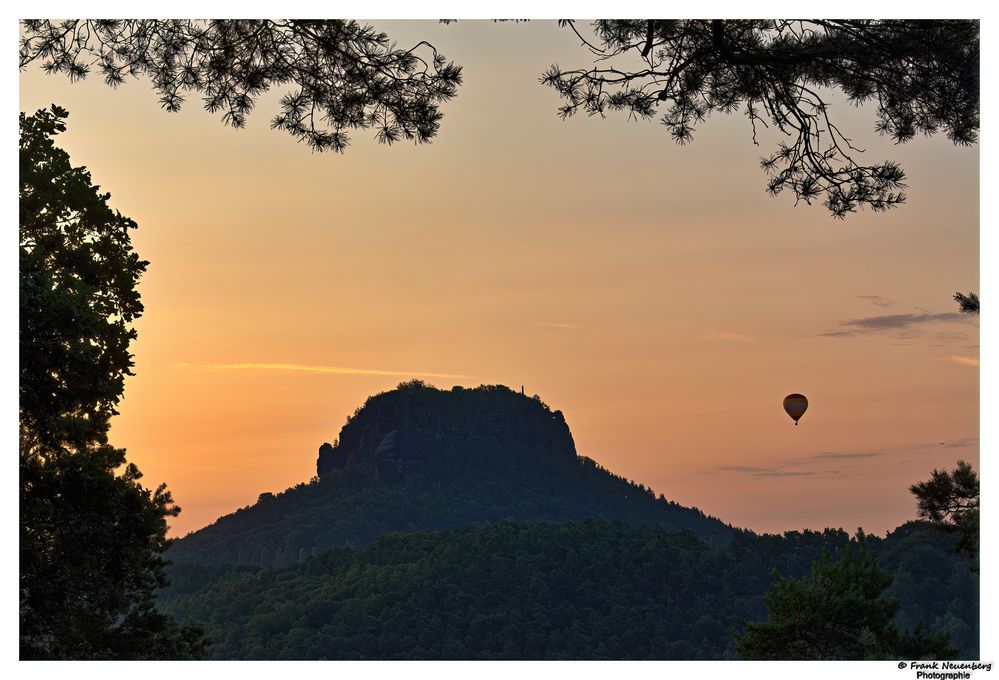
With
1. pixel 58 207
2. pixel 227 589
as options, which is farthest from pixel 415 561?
pixel 58 207

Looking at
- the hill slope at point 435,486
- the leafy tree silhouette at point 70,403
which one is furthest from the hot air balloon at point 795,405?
the hill slope at point 435,486

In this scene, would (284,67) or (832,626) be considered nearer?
(284,67)

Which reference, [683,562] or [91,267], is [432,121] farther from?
[683,562]

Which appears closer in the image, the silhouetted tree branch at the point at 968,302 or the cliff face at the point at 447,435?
the silhouetted tree branch at the point at 968,302

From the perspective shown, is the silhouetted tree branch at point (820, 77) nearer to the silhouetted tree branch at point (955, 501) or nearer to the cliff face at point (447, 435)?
the silhouetted tree branch at point (955, 501)

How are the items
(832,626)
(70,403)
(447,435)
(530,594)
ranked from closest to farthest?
(70,403) < (832,626) < (530,594) < (447,435)

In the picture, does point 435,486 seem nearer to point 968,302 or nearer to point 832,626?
point 832,626

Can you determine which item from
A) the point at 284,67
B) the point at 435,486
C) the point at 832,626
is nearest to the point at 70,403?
the point at 284,67
